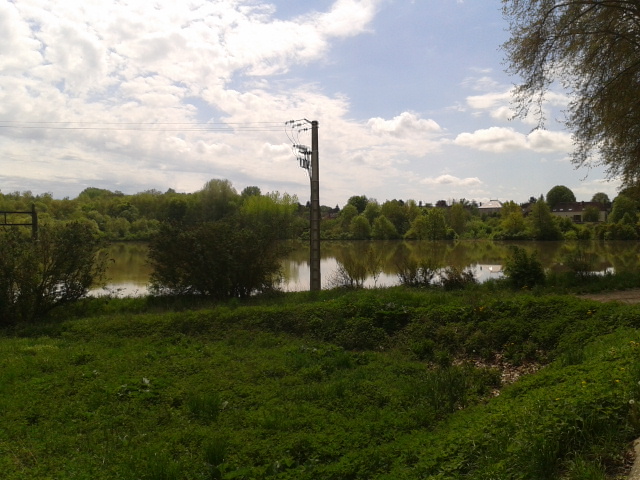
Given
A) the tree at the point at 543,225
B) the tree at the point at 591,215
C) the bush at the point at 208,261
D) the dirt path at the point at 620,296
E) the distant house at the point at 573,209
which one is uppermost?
the distant house at the point at 573,209

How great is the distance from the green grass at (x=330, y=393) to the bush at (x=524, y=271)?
3.79 m

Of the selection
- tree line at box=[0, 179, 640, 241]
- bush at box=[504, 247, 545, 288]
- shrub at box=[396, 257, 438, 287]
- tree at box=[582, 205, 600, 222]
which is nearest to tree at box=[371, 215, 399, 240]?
tree line at box=[0, 179, 640, 241]

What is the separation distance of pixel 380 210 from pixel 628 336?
7652 cm

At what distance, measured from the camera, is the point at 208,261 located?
581 inches

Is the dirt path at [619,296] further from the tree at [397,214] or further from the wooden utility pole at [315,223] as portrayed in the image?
the tree at [397,214]

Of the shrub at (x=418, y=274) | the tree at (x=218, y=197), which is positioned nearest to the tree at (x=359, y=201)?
the tree at (x=218, y=197)

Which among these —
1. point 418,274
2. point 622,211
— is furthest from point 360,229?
point 418,274

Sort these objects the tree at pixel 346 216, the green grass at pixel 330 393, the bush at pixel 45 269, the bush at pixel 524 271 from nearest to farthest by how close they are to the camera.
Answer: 1. the green grass at pixel 330 393
2. the bush at pixel 45 269
3. the bush at pixel 524 271
4. the tree at pixel 346 216

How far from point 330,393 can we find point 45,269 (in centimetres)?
978

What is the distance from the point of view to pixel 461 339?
928 centimetres

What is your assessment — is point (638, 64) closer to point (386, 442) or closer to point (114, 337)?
point (386, 442)

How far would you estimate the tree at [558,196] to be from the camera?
11156cm

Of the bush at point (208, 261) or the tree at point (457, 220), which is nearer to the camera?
the bush at point (208, 261)

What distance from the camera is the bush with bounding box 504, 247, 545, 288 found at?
14469mm
